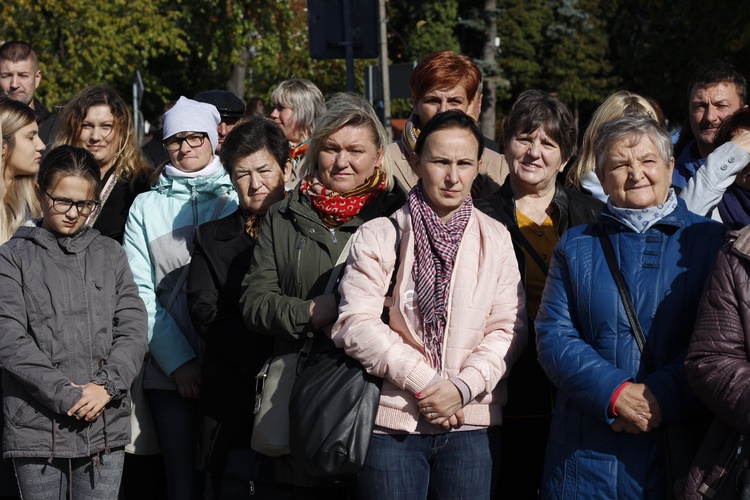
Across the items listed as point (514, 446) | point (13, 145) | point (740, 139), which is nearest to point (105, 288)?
point (13, 145)

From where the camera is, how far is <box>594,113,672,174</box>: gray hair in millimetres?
3951

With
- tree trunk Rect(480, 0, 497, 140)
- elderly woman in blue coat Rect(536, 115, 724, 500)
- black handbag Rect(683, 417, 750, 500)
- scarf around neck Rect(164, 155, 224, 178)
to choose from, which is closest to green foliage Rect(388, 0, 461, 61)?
tree trunk Rect(480, 0, 497, 140)

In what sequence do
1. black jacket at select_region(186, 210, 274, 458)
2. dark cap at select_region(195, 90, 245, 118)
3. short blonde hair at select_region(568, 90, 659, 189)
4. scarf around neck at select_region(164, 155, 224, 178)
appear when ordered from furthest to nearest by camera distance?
dark cap at select_region(195, 90, 245, 118) → scarf around neck at select_region(164, 155, 224, 178) → short blonde hair at select_region(568, 90, 659, 189) → black jacket at select_region(186, 210, 274, 458)

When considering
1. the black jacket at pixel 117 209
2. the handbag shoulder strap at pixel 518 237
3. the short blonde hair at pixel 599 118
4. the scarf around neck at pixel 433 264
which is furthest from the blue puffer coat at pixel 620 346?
the black jacket at pixel 117 209

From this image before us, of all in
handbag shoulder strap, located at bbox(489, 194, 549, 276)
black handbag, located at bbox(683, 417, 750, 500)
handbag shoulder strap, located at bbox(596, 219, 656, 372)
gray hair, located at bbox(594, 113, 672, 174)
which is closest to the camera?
black handbag, located at bbox(683, 417, 750, 500)

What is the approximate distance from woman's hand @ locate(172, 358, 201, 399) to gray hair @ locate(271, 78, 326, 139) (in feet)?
7.85

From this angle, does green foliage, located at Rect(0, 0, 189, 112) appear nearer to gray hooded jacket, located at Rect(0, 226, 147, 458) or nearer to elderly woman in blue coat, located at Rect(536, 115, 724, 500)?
gray hooded jacket, located at Rect(0, 226, 147, 458)

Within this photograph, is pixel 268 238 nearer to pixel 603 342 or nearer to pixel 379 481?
pixel 379 481

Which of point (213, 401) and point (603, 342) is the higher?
point (603, 342)

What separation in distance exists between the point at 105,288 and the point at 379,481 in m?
1.67

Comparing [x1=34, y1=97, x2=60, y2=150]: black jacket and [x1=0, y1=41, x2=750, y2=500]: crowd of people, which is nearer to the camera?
[x1=0, y1=41, x2=750, y2=500]: crowd of people

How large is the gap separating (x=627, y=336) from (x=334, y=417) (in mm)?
1133

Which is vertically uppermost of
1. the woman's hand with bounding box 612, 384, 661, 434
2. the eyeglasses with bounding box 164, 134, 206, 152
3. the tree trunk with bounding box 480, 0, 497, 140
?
the tree trunk with bounding box 480, 0, 497, 140

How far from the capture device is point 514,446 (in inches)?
174
